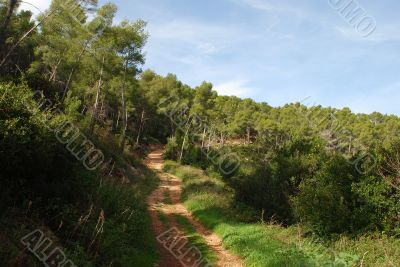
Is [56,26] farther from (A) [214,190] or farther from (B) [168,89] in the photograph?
(B) [168,89]

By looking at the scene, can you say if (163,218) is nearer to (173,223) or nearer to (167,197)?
(173,223)

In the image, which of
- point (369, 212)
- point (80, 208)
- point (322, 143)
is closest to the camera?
point (80, 208)

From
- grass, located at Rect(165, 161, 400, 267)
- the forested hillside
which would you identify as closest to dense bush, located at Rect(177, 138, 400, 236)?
the forested hillside

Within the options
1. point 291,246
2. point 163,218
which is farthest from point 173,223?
point 291,246

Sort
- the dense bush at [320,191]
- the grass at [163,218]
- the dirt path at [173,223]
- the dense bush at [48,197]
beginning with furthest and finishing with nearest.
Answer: the grass at [163,218] < the dense bush at [320,191] < the dirt path at [173,223] < the dense bush at [48,197]

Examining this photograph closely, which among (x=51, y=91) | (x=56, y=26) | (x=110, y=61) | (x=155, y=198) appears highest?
(x=56, y=26)

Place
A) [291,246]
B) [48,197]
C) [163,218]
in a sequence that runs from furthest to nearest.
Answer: [163,218], [291,246], [48,197]

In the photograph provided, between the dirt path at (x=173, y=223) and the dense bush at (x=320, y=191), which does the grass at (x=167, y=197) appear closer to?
the dirt path at (x=173, y=223)

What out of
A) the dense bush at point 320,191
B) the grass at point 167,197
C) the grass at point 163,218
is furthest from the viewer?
the grass at point 167,197

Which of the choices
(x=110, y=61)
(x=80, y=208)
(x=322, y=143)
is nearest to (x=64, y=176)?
(x=80, y=208)

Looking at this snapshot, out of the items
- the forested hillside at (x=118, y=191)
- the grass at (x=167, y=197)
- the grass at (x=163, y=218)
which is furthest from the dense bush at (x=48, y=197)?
the grass at (x=167, y=197)

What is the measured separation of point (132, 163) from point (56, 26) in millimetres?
14534

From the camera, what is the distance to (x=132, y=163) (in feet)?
111

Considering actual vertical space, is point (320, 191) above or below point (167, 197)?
above
